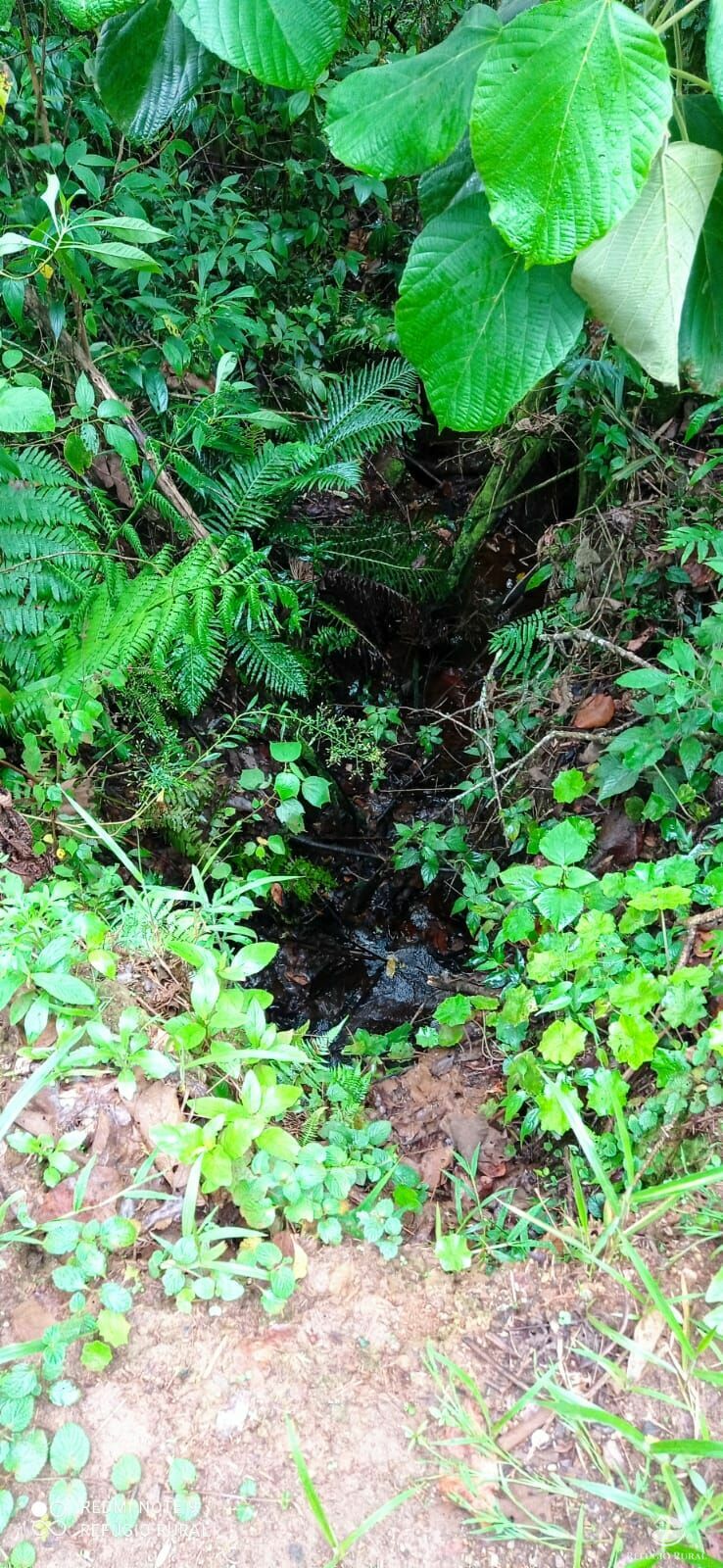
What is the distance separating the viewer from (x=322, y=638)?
302 centimetres

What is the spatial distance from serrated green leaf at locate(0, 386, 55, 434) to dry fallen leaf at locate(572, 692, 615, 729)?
64.6 inches

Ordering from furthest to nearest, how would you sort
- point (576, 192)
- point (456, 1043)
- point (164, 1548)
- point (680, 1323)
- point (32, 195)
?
point (32, 195), point (456, 1043), point (680, 1323), point (164, 1548), point (576, 192)

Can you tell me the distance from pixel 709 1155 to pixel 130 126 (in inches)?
77.3

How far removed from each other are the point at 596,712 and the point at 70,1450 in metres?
2.09

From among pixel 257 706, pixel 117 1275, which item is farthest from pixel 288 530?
pixel 117 1275

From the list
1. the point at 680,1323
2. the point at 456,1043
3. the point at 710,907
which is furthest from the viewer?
the point at 456,1043

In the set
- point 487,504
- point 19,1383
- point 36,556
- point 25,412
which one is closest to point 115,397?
point 36,556

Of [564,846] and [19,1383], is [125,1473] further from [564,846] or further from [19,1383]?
[564,846]

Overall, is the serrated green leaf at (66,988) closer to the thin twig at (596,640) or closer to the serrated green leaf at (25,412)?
the serrated green leaf at (25,412)

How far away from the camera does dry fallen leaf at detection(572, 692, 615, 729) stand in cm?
252

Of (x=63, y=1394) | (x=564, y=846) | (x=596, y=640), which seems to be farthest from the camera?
(x=596, y=640)

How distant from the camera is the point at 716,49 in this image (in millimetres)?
847

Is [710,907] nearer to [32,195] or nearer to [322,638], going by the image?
[322,638]

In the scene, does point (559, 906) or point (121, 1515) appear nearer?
point (121, 1515)
